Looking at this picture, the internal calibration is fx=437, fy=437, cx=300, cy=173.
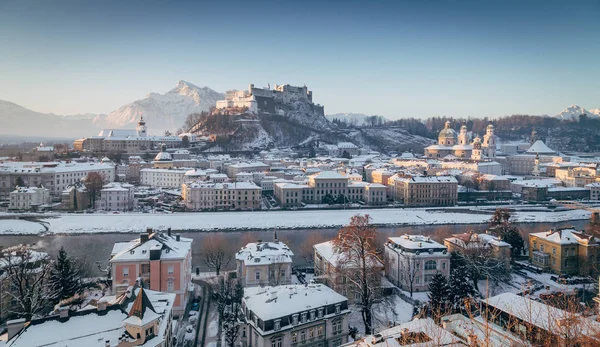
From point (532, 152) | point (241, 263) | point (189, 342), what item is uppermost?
point (532, 152)

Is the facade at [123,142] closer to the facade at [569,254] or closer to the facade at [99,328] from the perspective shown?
the facade at [569,254]

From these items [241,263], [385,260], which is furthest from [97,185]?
[385,260]

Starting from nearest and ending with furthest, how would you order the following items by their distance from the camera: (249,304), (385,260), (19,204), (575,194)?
(249,304), (385,260), (19,204), (575,194)

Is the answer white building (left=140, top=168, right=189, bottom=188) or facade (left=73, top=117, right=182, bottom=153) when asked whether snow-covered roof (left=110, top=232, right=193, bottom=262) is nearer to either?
white building (left=140, top=168, right=189, bottom=188)

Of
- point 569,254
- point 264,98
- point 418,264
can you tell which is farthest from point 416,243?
point 264,98

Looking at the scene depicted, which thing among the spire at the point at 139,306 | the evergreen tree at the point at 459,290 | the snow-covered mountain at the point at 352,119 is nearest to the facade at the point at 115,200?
the spire at the point at 139,306

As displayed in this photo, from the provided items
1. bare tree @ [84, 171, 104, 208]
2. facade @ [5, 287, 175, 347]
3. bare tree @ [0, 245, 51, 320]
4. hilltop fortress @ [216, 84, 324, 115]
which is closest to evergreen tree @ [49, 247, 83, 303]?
bare tree @ [0, 245, 51, 320]

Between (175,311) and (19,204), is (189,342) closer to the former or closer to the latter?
(175,311)
